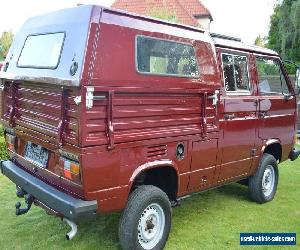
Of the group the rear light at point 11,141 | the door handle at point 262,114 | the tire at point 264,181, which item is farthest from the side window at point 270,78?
the rear light at point 11,141

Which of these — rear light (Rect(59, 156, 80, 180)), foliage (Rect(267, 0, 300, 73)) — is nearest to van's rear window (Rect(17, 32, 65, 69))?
rear light (Rect(59, 156, 80, 180))

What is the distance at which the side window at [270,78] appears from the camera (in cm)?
592

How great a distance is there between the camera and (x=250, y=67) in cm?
571

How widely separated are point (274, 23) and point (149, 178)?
23.5 meters

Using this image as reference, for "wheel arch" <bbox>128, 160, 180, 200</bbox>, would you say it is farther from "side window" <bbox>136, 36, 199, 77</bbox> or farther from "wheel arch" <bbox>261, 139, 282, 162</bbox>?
"wheel arch" <bbox>261, 139, 282, 162</bbox>

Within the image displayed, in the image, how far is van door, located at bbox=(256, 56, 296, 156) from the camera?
19.3 feet

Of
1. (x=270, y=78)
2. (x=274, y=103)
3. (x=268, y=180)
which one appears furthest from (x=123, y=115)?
(x=268, y=180)

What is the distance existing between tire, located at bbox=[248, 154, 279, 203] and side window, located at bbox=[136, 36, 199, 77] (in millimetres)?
2188

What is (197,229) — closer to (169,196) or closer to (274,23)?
(169,196)

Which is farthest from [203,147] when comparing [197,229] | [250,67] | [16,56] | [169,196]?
[16,56]

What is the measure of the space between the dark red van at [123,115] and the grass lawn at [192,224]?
1.78 feet

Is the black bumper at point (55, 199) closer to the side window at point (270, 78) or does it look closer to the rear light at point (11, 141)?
the rear light at point (11, 141)

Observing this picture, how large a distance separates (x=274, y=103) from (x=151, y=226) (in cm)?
298

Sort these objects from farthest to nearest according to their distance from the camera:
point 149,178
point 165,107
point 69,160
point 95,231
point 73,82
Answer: point 95,231, point 149,178, point 165,107, point 69,160, point 73,82
